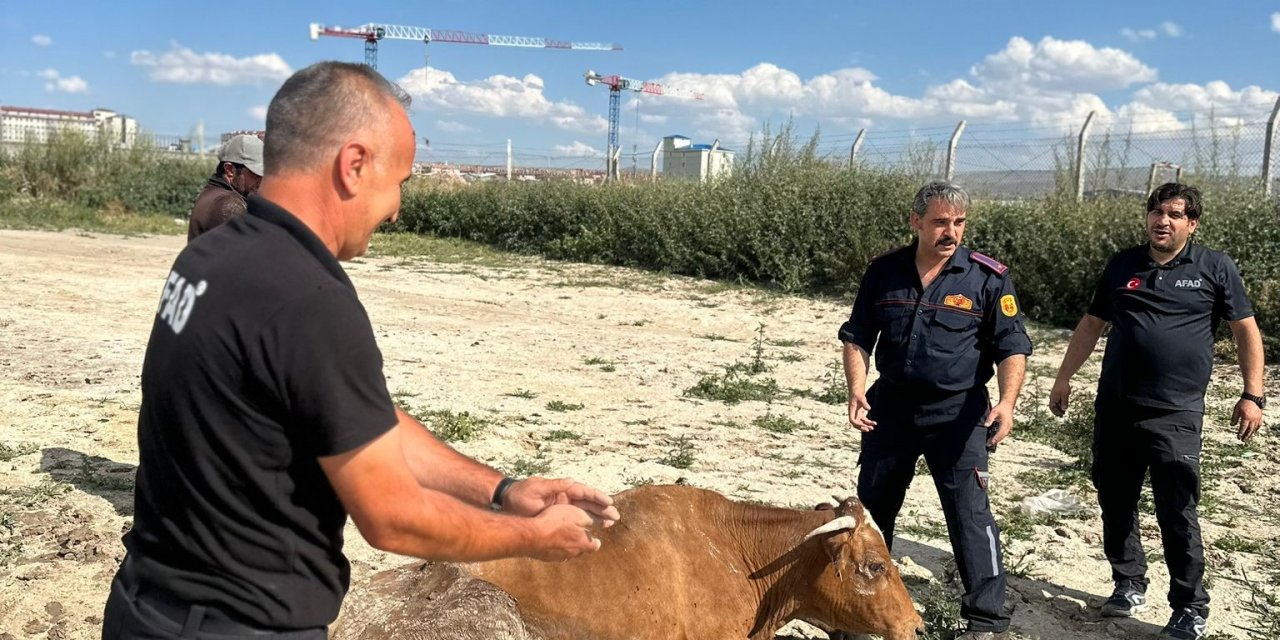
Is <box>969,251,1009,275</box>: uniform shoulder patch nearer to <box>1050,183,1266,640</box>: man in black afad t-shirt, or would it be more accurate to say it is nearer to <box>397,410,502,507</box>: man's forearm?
<box>1050,183,1266,640</box>: man in black afad t-shirt

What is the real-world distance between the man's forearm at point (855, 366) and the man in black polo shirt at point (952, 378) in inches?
A: 0.4

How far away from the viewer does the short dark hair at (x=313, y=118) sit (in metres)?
1.78

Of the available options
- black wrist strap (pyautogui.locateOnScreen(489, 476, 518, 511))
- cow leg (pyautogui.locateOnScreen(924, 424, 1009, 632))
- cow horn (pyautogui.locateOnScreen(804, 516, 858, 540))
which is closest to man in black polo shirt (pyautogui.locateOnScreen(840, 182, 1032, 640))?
cow leg (pyautogui.locateOnScreen(924, 424, 1009, 632))

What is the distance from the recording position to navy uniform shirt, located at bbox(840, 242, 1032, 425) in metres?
4.34

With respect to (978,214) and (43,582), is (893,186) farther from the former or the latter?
(43,582)

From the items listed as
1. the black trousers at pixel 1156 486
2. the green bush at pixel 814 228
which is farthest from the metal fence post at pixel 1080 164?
the black trousers at pixel 1156 486

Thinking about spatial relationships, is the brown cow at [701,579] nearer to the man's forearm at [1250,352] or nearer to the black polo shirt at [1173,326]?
the black polo shirt at [1173,326]

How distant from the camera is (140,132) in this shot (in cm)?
3425

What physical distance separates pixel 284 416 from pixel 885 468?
3.46 meters

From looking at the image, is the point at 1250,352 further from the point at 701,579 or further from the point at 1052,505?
the point at 701,579

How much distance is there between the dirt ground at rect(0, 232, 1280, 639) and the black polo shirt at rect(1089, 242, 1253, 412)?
3.96 ft

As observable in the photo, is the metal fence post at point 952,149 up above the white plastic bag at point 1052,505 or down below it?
above

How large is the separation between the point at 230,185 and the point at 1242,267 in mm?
11804

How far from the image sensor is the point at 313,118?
1.78 m
